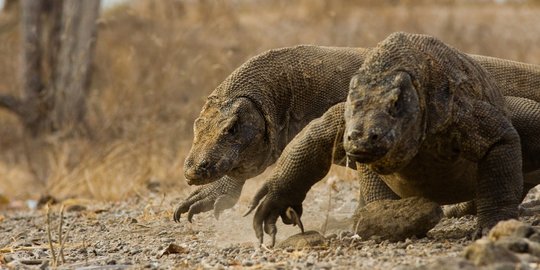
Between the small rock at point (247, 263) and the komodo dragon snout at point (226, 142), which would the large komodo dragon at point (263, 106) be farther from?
the small rock at point (247, 263)

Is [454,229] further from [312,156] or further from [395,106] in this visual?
[395,106]

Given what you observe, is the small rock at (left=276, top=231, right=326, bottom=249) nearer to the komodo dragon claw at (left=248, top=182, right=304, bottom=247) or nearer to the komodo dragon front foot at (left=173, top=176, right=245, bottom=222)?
the komodo dragon claw at (left=248, top=182, right=304, bottom=247)

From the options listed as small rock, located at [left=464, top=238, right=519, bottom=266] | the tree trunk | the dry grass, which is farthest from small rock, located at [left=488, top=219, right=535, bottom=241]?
the tree trunk

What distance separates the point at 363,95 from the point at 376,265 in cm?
67

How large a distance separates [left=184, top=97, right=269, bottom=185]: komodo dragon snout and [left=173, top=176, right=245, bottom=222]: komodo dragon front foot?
1.99ft

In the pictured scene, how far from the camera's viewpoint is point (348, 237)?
4.81 meters

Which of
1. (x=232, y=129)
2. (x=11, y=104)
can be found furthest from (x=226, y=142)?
(x=11, y=104)

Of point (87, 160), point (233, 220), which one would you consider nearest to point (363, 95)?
point (233, 220)

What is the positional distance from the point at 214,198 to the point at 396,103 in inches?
80.0

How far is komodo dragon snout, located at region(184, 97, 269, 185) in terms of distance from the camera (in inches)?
179

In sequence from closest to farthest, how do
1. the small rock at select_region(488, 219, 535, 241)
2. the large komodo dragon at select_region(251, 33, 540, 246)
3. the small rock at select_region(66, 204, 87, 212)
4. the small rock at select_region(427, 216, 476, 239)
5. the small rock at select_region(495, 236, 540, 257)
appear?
the small rock at select_region(495, 236, 540, 257) < the small rock at select_region(488, 219, 535, 241) < the large komodo dragon at select_region(251, 33, 540, 246) < the small rock at select_region(427, 216, 476, 239) < the small rock at select_region(66, 204, 87, 212)

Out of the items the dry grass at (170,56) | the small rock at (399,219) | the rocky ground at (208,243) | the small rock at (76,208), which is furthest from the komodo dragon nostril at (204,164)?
the dry grass at (170,56)

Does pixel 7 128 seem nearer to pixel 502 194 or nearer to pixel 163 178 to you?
pixel 163 178

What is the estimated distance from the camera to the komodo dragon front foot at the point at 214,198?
5.59 metres
